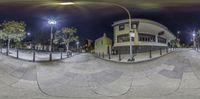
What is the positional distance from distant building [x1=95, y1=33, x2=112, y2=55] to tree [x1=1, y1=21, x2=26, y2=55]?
2.47ft

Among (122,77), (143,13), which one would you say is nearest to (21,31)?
(122,77)

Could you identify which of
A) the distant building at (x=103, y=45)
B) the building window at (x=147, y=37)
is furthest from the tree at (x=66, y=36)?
the building window at (x=147, y=37)

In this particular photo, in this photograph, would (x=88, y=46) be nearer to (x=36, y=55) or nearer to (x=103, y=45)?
(x=103, y=45)

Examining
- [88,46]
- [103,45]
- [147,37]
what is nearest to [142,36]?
[147,37]

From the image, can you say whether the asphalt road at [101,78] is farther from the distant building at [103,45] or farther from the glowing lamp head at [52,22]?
the glowing lamp head at [52,22]

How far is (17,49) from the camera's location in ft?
7.09

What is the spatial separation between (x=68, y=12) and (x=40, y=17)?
0.30 meters

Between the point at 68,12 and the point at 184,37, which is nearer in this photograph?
the point at 184,37

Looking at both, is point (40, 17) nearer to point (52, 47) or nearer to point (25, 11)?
point (25, 11)

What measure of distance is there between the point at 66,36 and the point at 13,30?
1.73 feet

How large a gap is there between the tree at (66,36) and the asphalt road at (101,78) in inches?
7.3

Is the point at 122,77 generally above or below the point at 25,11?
below

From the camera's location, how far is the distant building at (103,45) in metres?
2.17

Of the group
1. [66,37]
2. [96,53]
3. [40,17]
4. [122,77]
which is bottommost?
[122,77]
